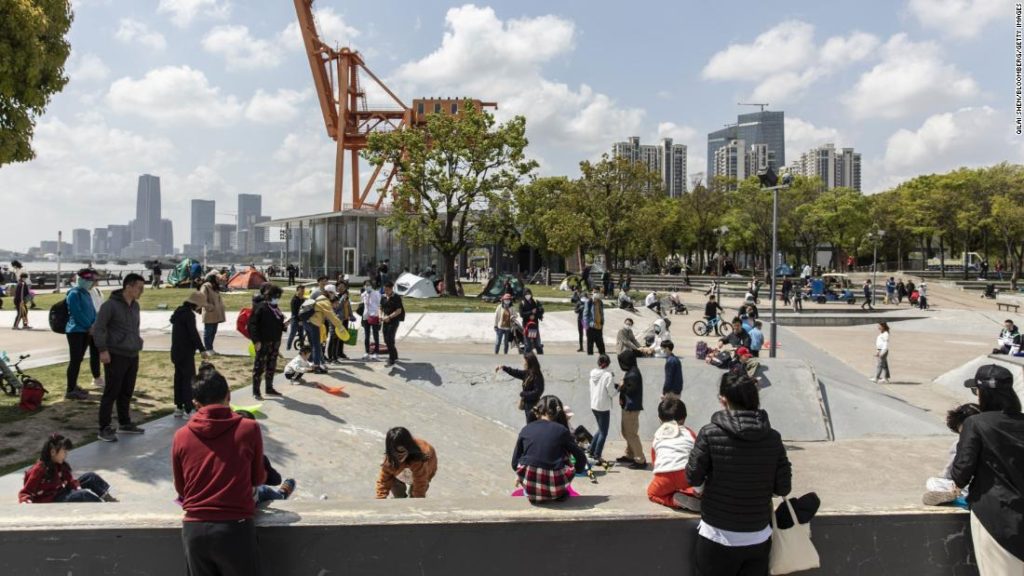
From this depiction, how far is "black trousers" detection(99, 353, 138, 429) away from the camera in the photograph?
21.7 feet

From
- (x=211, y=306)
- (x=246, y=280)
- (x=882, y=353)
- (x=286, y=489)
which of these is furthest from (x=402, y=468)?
(x=246, y=280)

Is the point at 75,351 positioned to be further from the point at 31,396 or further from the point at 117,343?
the point at 117,343

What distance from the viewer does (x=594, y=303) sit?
13688 mm

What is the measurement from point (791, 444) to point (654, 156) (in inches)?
6865

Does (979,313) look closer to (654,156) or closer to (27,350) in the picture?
(27,350)

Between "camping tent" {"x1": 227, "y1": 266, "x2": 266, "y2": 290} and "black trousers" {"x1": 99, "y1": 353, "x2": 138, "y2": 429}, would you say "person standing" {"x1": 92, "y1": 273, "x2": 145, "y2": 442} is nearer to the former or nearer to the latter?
"black trousers" {"x1": 99, "y1": 353, "x2": 138, "y2": 429}

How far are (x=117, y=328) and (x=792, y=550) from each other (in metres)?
6.34

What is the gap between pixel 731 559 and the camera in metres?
2.98

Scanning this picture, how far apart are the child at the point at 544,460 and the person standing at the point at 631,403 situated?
166 inches

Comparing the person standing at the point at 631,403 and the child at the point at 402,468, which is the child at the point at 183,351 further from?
the person standing at the point at 631,403

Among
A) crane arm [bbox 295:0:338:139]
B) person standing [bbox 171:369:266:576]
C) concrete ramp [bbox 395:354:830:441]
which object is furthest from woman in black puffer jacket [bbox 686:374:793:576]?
crane arm [bbox 295:0:338:139]

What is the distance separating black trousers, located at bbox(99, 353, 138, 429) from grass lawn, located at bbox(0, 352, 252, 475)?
0.41m

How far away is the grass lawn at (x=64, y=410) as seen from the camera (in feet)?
21.7

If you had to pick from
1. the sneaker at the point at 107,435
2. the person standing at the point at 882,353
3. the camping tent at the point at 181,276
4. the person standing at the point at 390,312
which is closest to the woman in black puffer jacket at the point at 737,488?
the sneaker at the point at 107,435
